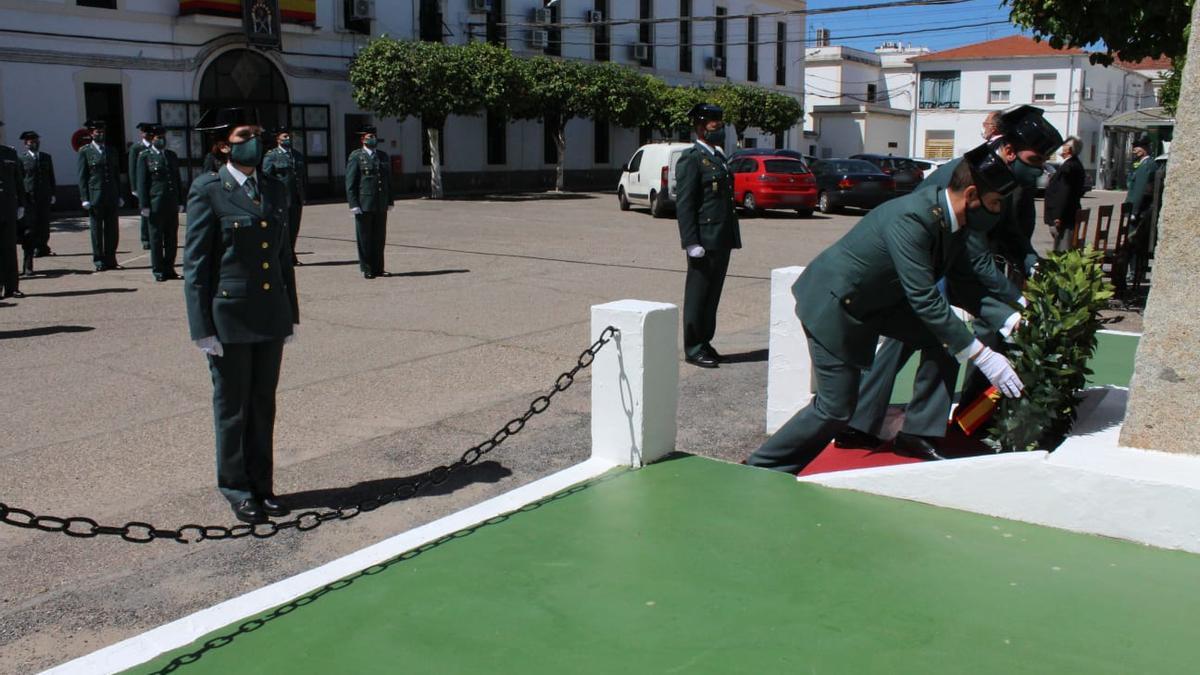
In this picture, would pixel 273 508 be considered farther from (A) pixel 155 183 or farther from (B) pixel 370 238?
(A) pixel 155 183

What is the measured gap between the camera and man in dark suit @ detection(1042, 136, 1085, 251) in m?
11.2

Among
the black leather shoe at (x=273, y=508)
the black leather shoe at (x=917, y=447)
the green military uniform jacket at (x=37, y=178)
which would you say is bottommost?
the black leather shoe at (x=273, y=508)

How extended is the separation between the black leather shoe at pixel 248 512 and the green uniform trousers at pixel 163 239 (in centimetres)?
928

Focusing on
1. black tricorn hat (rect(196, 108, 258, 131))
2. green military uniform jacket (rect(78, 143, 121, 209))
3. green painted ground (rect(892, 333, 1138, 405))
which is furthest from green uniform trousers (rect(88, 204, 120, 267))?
green painted ground (rect(892, 333, 1138, 405))

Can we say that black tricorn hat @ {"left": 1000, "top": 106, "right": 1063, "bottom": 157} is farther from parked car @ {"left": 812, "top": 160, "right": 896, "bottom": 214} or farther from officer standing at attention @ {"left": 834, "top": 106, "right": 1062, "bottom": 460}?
parked car @ {"left": 812, "top": 160, "right": 896, "bottom": 214}

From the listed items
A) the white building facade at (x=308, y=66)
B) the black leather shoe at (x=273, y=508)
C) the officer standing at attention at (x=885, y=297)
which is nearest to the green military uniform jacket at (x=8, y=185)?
the black leather shoe at (x=273, y=508)

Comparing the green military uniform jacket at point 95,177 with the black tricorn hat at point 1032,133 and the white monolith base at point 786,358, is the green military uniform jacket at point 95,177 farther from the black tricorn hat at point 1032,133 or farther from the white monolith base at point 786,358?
the black tricorn hat at point 1032,133

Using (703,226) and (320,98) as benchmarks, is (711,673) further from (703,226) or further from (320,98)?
(320,98)

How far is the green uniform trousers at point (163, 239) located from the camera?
43.9 ft

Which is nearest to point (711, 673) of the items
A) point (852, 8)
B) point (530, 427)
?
point (530, 427)

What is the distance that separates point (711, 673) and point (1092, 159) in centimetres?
6465

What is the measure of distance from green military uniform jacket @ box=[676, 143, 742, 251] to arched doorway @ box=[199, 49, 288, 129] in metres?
23.3

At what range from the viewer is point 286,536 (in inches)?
197

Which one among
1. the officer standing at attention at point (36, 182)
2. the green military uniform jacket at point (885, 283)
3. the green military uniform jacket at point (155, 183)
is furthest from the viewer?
the officer standing at attention at point (36, 182)
